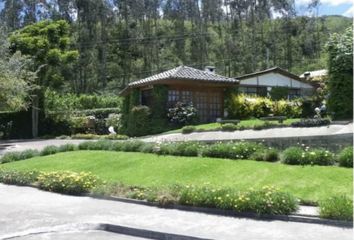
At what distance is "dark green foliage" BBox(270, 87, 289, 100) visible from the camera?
37625 mm

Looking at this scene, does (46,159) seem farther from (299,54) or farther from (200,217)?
(299,54)

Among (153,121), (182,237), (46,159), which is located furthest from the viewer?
(153,121)

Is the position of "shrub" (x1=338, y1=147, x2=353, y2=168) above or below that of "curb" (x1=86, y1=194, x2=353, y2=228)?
above

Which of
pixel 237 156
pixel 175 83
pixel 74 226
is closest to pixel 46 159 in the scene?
pixel 237 156

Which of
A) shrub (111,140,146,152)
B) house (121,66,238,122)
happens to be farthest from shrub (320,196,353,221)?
house (121,66,238,122)

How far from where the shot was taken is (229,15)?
86.2m

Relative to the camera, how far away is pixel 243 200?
953 cm

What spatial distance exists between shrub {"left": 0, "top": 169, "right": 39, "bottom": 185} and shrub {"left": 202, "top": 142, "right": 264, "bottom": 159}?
4.93 m

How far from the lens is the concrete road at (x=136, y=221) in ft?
26.6

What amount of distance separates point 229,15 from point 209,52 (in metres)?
10.8

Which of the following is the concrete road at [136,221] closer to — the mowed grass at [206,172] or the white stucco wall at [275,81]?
the mowed grass at [206,172]

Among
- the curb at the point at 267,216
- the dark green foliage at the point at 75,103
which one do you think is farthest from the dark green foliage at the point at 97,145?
the dark green foliage at the point at 75,103

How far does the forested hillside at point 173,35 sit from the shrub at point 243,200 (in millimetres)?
55247

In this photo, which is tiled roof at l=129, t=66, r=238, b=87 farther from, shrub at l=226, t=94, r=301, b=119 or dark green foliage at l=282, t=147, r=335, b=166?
dark green foliage at l=282, t=147, r=335, b=166
